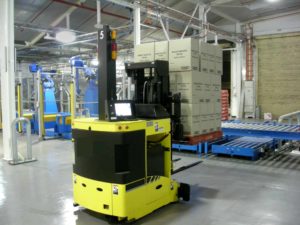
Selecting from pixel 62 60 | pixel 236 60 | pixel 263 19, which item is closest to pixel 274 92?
pixel 236 60

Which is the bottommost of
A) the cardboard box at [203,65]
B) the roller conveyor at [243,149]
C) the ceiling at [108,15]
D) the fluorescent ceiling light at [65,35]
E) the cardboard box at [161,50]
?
the roller conveyor at [243,149]

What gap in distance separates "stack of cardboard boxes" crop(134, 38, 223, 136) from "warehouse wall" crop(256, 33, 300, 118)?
11.6 m

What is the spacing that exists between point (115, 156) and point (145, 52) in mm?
2075

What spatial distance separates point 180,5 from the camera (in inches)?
509

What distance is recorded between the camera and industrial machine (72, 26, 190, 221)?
3666 millimetres

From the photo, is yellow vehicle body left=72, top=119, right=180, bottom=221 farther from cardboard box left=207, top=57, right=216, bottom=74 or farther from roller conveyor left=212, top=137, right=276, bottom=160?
roller conveyor left=212, top=137, right=276, bottom=160

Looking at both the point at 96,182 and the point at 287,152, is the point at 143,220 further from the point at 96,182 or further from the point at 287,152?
the point at 287,152

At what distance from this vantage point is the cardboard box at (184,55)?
4.59 m

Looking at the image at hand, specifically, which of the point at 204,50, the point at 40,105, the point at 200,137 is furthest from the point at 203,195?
the point at 40,105

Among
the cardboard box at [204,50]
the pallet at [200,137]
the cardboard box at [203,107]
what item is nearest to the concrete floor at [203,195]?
the pallet at [200,137]

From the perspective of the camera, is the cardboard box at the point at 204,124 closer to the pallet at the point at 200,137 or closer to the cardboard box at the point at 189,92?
the pallet at the point at 200,137

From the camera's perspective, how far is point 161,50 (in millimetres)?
4883

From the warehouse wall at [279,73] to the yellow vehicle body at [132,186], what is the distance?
12818mm

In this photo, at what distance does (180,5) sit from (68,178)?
9.41m
